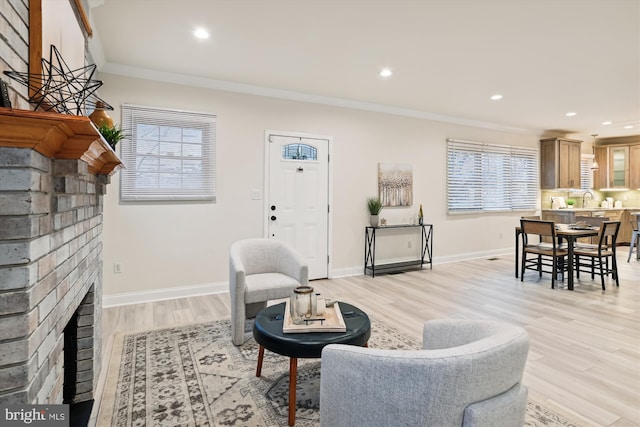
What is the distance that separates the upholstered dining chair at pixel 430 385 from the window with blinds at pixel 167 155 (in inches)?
137

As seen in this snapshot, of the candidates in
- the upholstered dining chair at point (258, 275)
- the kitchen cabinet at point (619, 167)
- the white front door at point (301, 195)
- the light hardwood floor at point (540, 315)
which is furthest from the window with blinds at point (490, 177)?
the upholstered dining chair at point (258, 275)

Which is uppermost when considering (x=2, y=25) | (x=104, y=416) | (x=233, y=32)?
(x=233, y=32)

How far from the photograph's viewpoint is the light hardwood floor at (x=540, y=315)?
7.06ft

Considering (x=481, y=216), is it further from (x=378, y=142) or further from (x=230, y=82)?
(x=230, y=82)

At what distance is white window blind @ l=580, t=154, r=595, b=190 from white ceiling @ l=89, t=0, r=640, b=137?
3.36 metres

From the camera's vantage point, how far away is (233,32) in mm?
3121

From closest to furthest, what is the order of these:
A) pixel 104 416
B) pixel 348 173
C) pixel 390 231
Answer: pixel 104 416
pixel 348 173
pixel 390 231

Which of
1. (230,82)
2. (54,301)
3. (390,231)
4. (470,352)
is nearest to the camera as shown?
(470,352)

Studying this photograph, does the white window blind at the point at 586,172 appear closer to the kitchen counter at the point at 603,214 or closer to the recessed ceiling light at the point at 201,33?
the kitchen counter at the point at 603,214

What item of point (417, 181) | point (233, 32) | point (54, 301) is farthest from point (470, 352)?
point (417, 181)

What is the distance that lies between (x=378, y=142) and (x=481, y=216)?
2854 mm

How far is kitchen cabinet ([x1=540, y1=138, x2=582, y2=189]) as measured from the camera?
7.31m

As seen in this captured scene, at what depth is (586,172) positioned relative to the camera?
8.45 meters

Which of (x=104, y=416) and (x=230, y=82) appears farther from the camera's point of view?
(x=230, y=82)
